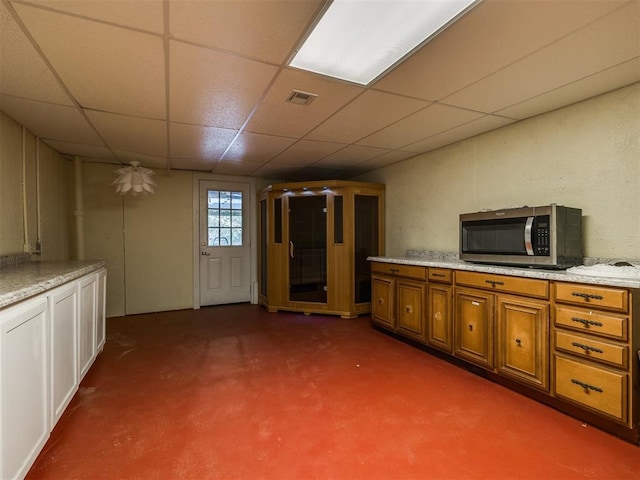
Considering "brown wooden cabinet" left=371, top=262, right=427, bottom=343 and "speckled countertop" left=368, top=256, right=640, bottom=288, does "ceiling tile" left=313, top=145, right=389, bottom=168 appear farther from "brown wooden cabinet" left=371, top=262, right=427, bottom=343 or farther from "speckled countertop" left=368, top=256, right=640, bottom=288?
"speckled countertop" left=368, top=256, right=640, bottom=288

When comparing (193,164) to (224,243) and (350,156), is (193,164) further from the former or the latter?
(350,156)

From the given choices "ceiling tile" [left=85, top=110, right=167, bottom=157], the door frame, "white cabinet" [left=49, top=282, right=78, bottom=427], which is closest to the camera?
"white cabinet" [left=49, top=282, right=78, bottom=427]

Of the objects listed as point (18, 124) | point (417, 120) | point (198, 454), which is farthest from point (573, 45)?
point (18, 124)

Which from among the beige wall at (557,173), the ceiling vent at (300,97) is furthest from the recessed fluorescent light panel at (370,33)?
the beige wall at (557,173)

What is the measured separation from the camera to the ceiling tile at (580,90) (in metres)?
2.04

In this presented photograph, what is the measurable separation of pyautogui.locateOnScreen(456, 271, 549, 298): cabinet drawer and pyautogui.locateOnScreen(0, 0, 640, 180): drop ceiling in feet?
4.53

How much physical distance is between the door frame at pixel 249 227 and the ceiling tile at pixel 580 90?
396 centimetres

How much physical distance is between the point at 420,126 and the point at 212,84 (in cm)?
192

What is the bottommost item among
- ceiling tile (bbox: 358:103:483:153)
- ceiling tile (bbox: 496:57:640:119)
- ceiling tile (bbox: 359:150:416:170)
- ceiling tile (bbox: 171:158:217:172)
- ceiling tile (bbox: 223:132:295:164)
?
ceiling tile (bbox: 496:57:640:119)

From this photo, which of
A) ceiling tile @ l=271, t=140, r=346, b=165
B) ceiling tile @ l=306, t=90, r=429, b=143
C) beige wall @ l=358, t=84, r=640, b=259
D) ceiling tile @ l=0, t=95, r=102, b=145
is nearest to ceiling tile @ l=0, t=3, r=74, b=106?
ceiling tile @ l=0, t=95, r=102, b=145

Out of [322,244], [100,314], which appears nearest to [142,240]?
[100,314]

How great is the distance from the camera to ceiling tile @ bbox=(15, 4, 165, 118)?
158 centimetres

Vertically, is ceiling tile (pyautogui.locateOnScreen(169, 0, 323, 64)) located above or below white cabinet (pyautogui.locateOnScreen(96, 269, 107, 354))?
above

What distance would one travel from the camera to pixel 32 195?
10.5ft
